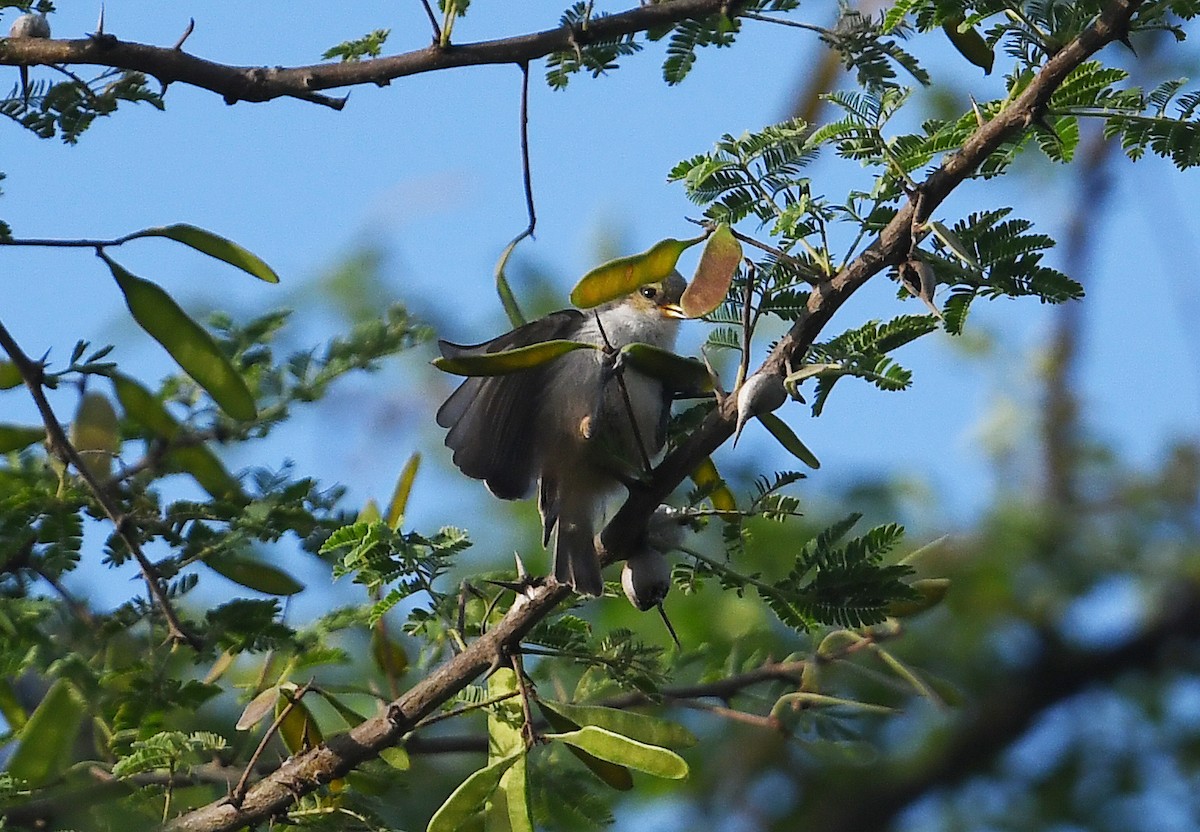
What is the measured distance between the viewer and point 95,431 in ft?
10.3

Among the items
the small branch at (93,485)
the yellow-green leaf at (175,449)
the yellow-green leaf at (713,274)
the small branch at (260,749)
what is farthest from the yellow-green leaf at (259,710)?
the yellow-green leaf at (713,274)

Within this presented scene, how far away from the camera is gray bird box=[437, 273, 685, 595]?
9.19 ft

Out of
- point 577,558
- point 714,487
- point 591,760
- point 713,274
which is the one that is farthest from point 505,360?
point 591,760

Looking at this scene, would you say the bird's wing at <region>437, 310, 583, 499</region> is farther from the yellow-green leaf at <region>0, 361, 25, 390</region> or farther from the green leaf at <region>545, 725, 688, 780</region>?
the yellow-green leaf at <region>0, 361, 25, 390</region>

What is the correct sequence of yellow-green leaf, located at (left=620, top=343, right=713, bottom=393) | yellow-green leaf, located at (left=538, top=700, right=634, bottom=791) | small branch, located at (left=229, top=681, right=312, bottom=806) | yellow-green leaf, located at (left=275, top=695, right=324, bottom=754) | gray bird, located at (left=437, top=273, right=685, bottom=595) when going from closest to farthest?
yellow-green leaf, located at (left=620, top=343, right=713, bottom=393) → small branch, located at (left=229, top=681, right=312, bottom=806) → yellow-green leaf, located at (left=538, top=700, right=634, bottom=791) → gray bird, located at (left=437, top=273, right=685, bottom=595) → yellow-green leaf, located at (left=275, top=695, right=324, bottom=754)

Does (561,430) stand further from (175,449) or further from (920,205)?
(920,205)

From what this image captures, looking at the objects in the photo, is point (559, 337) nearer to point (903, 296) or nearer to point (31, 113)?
point (903, 296)

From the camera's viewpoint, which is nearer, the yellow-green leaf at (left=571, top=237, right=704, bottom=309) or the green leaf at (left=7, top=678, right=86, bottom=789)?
the yellow-green leaf at (left=571, top=237, right=704, bottom=309)

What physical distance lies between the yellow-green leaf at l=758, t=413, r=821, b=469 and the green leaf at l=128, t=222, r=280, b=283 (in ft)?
3.36

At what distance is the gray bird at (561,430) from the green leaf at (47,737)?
0.93 meters

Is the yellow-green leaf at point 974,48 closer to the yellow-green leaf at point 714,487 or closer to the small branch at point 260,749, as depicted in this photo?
the yellow-green leaf at point 714,487

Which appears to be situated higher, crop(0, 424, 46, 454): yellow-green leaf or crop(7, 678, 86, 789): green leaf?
crop(0, 424, 46, 454): yellow-green leaf

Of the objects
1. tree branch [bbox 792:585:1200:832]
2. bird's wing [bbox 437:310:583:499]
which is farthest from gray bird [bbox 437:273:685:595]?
tree branch [bbox 792:585:1200:832]

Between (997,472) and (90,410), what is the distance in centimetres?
407
